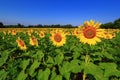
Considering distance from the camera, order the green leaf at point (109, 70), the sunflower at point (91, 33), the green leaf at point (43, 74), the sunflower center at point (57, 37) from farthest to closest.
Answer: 1. the sunflower center at point (57, 37)
2. the green leaf at point (43, 74)
3. the sunflower at point (91, 33)
4. the green leaf at point (109, 70)

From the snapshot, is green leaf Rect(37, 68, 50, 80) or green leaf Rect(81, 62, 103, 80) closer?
green leaf Rect(81, 62, 103, 80)

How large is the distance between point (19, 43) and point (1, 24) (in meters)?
61.8

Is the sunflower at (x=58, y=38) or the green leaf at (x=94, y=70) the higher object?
the sunflower at (x=58, y=38)

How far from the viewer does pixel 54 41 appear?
5.48 m

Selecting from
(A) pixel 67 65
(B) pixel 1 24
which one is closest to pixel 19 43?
(A) pixel 67 65

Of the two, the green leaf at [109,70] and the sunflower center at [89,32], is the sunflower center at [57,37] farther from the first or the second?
the green leaf at [109,70]

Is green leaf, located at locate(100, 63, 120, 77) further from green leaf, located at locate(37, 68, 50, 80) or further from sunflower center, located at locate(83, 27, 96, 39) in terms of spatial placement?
green leaf, located at locate(37, 68, 50, 80)

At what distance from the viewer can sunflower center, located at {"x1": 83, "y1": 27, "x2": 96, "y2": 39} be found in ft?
13.5

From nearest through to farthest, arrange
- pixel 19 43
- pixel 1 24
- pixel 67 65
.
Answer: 1. pixel 67 65
2. pixel 19 43
3. pixel 1 24

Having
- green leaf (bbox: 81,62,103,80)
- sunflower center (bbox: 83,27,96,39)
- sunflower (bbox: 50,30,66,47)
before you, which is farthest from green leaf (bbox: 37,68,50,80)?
sunflower (bbox: 50,30,66,47)

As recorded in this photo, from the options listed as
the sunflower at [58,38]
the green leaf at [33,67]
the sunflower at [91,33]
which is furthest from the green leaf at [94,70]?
the sunflower at [58,38]

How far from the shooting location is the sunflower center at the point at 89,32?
162 inches

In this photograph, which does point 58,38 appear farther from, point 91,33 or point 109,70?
point 109,70

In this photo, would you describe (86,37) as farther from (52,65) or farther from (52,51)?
(52,51)
